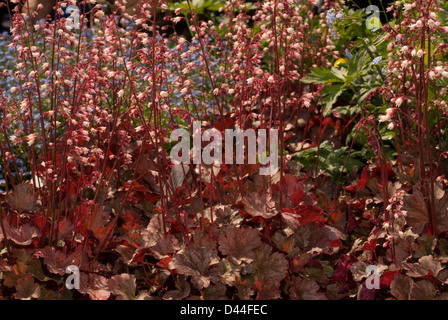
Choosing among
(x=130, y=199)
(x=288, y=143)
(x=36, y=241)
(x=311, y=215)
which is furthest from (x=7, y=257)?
(x=288, y=143)

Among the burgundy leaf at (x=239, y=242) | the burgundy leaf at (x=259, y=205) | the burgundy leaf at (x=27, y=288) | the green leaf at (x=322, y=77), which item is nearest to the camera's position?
the burgundy leaf at (x=27, y=288)

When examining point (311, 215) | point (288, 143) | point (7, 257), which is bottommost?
point (7, 257)

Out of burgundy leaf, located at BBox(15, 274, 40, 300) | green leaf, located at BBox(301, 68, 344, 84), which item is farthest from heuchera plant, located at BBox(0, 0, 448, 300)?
green leaf, located at BBox(301, 68, 344, 84)

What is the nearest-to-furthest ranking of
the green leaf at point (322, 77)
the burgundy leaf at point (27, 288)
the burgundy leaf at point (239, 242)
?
the burgundy leaf at point (27, 288), the burgundy leaf at point (239, 242), the green leaf at point (322, 77)

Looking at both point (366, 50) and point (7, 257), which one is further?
point (366, 50)

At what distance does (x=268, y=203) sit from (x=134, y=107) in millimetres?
725

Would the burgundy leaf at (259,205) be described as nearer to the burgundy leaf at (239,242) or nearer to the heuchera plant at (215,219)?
the heuchera plant at (215,219)

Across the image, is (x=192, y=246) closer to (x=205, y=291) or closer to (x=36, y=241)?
(x=205, y=291)

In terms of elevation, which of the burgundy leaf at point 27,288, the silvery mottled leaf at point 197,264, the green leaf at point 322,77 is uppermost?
the green leaf at point 322,77

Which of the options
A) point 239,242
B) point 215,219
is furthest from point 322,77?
point 239,242

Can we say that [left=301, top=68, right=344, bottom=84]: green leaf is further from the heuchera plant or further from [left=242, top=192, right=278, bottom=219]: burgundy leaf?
[left=242, top=192, right=278, bottom=219]: burgundy leaf

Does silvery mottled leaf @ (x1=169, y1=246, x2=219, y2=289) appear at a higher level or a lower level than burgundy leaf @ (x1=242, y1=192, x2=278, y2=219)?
lower

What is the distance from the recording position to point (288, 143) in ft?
12.8

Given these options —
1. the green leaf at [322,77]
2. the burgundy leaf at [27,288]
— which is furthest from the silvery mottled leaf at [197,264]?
the green leaf at [322,77]
